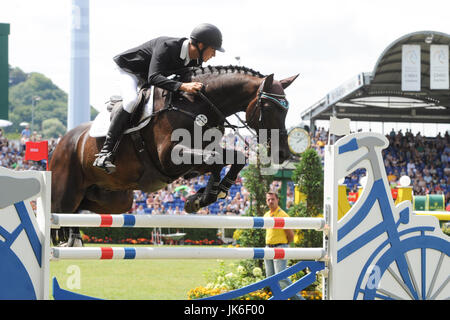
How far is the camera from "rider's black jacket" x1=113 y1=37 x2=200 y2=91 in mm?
4051

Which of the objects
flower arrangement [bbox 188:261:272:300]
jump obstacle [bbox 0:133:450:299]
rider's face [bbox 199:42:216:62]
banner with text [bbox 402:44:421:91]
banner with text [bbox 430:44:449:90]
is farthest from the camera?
banner with text [bbox 430:44:449:90]

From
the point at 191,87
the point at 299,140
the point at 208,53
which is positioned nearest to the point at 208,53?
the point at 208,53

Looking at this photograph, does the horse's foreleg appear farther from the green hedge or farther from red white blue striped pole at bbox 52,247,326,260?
the green hedge

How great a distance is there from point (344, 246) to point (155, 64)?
69.1 inches

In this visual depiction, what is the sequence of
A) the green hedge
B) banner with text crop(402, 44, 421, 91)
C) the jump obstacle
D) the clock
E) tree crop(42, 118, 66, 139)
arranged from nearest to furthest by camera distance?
1. the jump obstacle
2. the green hedge
3. the clock
4. banner with text crop(402, 44, 421, 91)
5. tree crop(42, 118, 66, 139)

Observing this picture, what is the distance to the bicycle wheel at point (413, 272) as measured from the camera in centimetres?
350

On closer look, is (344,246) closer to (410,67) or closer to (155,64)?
(155,64)

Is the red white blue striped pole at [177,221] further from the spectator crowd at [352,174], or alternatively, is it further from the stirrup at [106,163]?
the spectator crowd at [352,174]

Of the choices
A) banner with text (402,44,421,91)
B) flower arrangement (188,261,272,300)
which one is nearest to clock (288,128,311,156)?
banner with text (402,44,421,91)

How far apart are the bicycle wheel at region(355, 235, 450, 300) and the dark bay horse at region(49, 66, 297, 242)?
945 millimetres

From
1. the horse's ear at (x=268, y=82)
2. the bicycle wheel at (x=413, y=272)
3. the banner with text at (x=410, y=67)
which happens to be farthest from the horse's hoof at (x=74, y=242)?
the banner with text at (x=410, y=67)

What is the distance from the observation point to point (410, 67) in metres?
19.2
